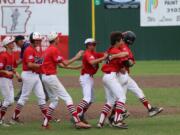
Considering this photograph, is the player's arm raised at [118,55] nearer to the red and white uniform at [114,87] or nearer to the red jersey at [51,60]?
the red and white uniform at [114,87]

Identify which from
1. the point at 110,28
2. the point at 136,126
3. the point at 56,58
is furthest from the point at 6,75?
the point at 110,28

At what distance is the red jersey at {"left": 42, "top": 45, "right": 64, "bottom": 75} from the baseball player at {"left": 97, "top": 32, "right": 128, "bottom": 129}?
2.89ft

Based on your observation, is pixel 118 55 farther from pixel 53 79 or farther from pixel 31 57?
pixel 31 57

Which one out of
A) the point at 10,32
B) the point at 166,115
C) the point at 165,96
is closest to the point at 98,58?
the point at 166,115

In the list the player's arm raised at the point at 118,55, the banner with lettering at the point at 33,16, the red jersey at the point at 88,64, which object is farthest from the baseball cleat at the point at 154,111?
the banner with lettering at the point at 33,16

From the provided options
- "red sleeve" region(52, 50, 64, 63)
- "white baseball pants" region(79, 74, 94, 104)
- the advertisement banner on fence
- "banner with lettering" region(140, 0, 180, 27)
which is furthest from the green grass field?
"banner with lettering" region(140, 0, 180, 27)

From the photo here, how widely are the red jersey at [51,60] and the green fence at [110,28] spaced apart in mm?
18196

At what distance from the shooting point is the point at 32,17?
30.2 m

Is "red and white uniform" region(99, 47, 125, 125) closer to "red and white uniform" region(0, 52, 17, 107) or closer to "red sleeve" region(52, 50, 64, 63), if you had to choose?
"red sleeve" region(52, 50, 64, 63)

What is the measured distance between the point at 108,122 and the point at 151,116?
1075 millimetres

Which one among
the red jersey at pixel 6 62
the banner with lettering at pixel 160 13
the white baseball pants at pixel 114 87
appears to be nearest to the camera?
the white baseball pants at pixel 114 87

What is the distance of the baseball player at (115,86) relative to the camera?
11.8 metres

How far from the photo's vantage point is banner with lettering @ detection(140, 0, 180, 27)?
1211 inches

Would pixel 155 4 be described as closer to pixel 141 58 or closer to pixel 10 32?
pixel 141 58
